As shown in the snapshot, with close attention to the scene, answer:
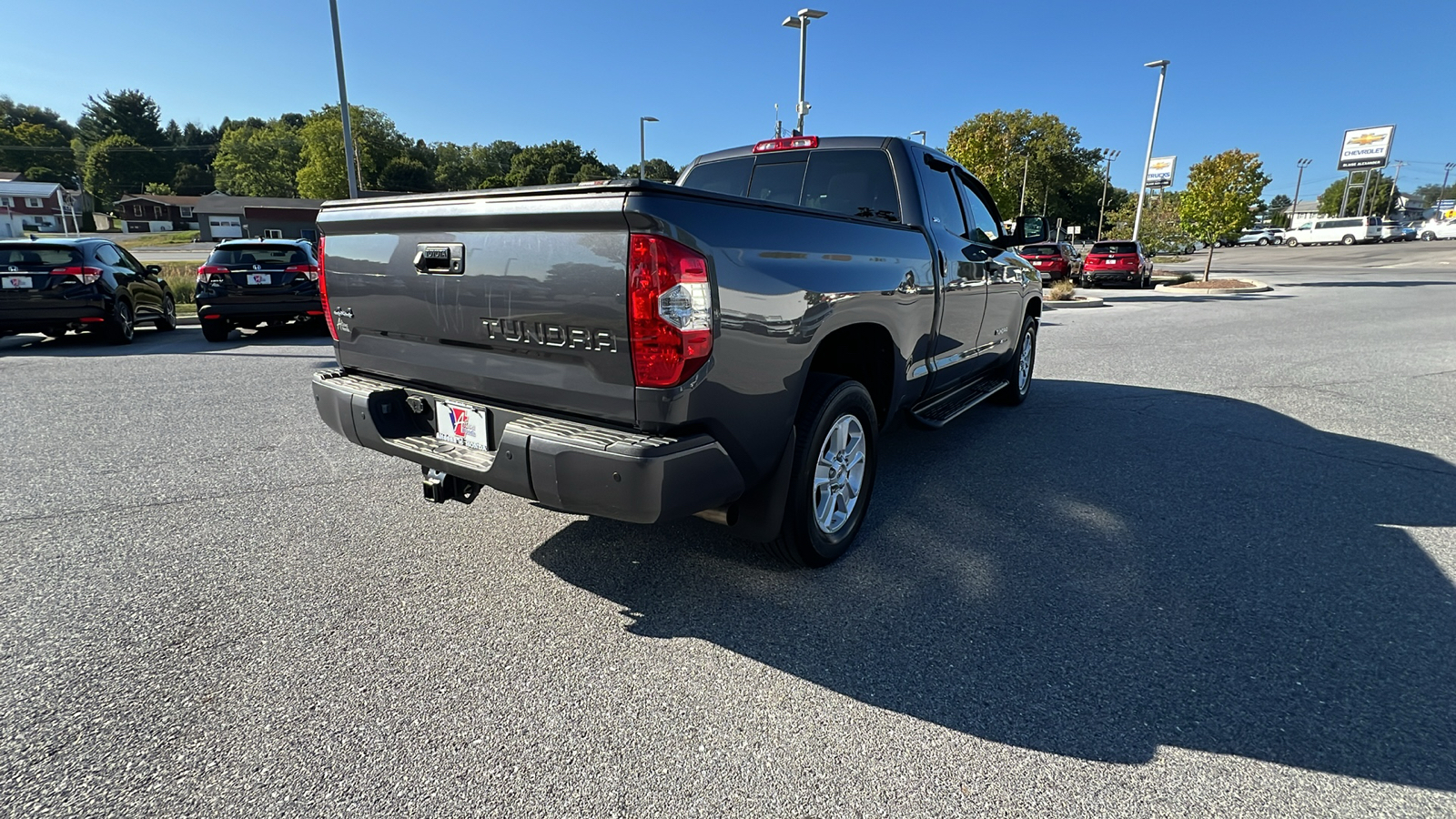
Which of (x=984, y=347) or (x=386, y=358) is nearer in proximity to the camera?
(x=386, y=358)

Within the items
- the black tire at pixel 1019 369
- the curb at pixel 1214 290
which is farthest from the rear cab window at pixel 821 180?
the curb at pixel 1214 290

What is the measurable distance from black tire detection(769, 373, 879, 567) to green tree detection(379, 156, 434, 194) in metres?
90.6

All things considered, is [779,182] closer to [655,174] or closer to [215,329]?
[215,329]

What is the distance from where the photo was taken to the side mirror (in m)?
5.44

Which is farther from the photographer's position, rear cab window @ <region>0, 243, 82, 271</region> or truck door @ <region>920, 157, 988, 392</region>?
rear cab window @ <region>0, 243, 82, 271</region>

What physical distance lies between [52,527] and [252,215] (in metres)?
83.2

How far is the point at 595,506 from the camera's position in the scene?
235cm

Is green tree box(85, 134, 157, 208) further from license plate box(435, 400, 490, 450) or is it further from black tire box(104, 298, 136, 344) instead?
license plate box(435, 400, 490, 450)

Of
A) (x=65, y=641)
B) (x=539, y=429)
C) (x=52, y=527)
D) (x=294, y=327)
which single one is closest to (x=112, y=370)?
(x=294, y=327)

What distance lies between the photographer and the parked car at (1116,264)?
21828 mm

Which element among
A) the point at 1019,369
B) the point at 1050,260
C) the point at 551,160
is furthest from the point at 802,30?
the point at 551,160

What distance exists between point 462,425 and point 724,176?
2.80 metres

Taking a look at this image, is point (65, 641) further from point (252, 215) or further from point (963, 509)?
point (252, 215)

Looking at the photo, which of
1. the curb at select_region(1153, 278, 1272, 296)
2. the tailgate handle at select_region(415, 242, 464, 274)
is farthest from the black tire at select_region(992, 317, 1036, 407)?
the curb at select_region(1153, 278, 1272, 296)
